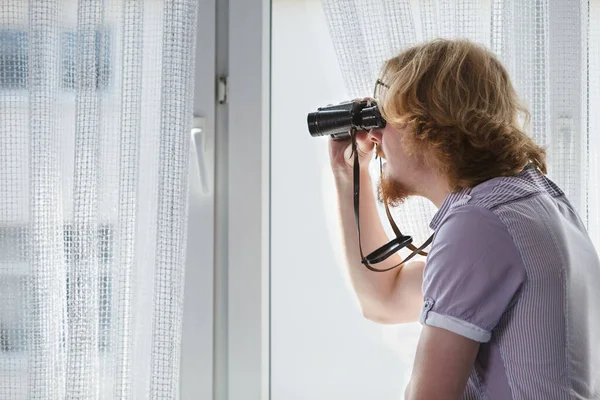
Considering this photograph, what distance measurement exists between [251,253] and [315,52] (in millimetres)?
471

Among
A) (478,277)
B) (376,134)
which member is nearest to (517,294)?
(478,277)

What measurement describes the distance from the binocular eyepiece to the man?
87mm

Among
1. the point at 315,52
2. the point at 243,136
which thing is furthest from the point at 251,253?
the point at 315,52

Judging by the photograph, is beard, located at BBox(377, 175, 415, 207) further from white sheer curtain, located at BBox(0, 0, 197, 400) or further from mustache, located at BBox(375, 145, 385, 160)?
white sheer curtain, located at BBox(0, 0, 197, 400)

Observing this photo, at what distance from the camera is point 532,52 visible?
133 centimetres

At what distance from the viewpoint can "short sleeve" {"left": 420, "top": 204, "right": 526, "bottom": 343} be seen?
942 millimetres

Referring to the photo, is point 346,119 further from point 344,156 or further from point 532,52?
point 532,52

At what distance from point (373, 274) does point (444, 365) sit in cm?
51

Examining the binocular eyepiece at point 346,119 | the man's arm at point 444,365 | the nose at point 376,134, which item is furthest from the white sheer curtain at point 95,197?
the man's arm at point 444,365

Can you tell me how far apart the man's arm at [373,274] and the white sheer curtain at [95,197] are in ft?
A: 1.10

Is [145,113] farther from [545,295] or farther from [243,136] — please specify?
[545,295]

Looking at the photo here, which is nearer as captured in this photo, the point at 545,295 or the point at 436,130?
the point at 545,295

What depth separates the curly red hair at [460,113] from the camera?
1.09 metres

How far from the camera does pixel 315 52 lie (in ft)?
5.15
